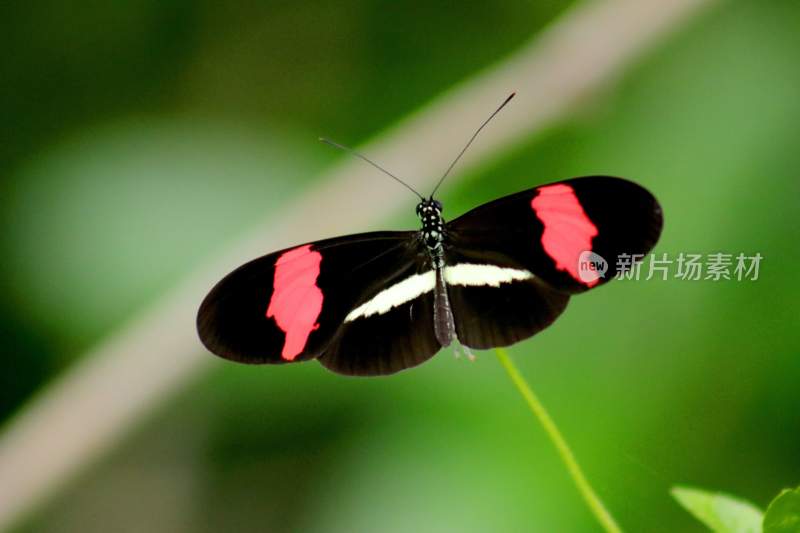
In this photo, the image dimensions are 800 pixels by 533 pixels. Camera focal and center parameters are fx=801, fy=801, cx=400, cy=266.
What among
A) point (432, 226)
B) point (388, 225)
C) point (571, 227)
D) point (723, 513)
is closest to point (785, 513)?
point (723, 513)

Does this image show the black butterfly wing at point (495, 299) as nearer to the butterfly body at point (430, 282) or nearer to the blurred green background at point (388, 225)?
the butterfly body at point (430, 282)

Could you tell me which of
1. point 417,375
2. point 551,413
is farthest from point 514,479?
point 417,375

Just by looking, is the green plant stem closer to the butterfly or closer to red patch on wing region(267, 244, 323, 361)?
the butterfly

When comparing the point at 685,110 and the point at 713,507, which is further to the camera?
the point at 685,110

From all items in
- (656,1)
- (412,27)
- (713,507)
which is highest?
(412,27)

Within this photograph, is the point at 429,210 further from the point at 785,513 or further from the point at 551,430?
the point at 785,513

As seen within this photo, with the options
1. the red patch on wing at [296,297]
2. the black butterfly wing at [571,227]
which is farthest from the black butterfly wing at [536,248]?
the red patch on wing at [296,297]

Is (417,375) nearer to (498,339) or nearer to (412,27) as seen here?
(498,339)
